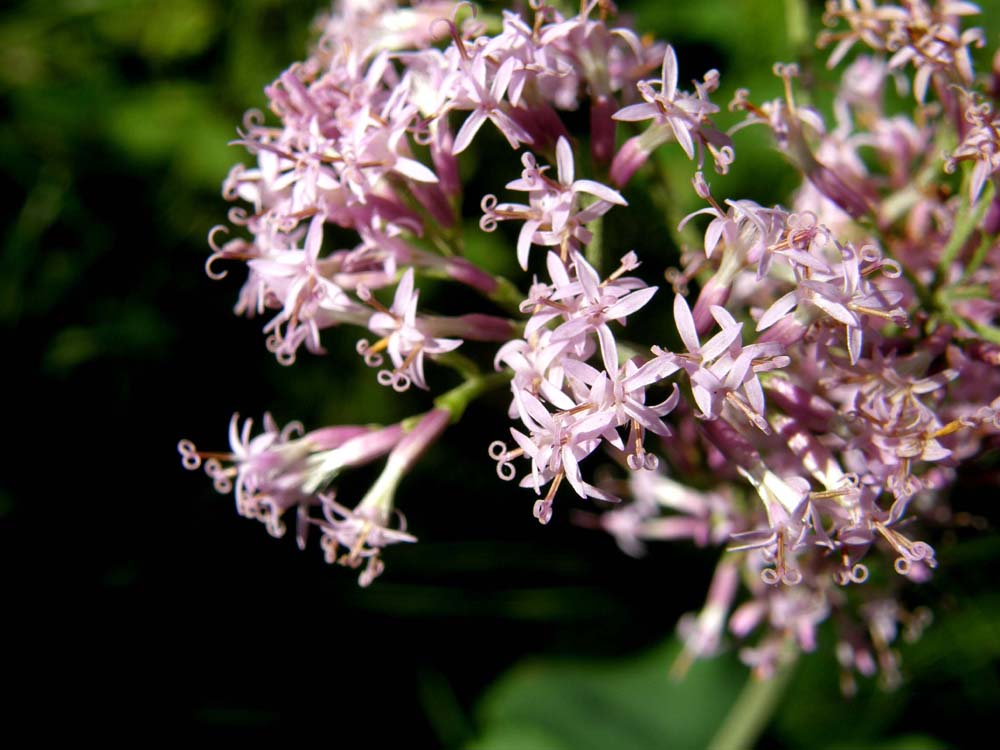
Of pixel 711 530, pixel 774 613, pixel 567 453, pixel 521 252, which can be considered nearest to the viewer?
pixel 567 453

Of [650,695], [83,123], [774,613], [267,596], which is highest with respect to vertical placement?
[83,123]

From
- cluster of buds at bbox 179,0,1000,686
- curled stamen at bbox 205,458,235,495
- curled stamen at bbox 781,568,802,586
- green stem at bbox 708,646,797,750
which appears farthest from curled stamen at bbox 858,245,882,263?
green stem at bbox 708,646,797,750

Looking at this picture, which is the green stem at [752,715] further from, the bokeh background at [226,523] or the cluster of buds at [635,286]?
the cluster of buds at [635,286]

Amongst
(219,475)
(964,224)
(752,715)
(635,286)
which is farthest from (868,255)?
(752,715)

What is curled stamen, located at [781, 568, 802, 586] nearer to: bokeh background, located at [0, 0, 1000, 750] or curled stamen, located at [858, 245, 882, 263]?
curled stamen, located at [858, 245, 882, 263]

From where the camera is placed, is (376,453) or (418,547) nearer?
(376,453)

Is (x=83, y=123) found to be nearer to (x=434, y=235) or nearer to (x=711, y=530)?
(x=434, y=235)

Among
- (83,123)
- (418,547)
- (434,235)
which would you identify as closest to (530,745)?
(418,547)
